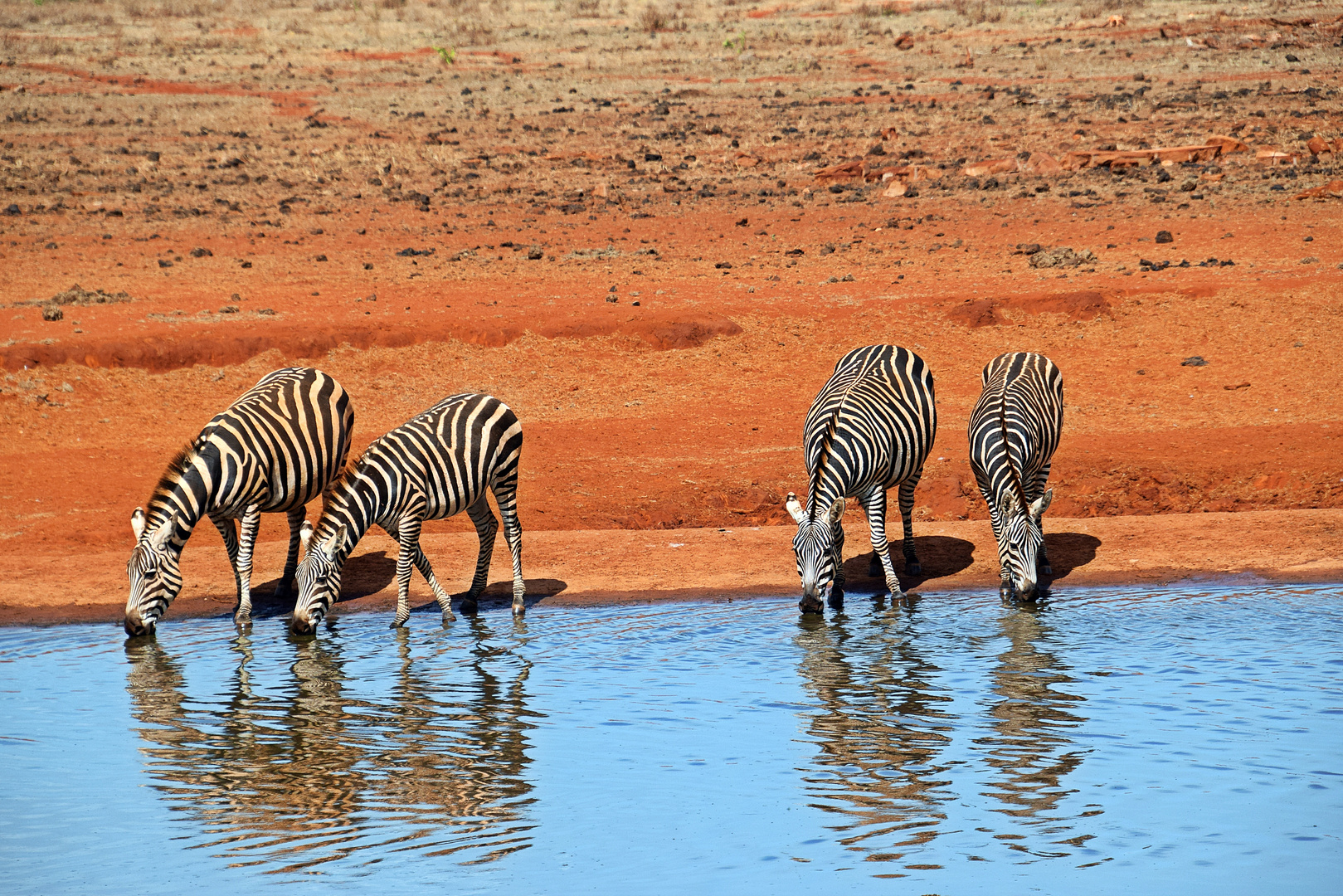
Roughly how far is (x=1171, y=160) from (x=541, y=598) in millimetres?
24348

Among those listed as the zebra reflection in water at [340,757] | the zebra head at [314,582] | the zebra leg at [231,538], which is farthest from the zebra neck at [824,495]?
the zebra leg at [231,538]

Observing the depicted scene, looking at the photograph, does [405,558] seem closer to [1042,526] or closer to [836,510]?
[836,510]

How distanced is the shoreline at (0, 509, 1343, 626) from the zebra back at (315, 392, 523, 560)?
1.28 metres

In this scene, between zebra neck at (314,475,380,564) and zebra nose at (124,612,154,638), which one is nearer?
zebra nose at (124,612,154,638)

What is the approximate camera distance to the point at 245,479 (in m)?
11.5

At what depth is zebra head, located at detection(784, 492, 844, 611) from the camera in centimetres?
1130

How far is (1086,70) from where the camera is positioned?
4150 centimetres

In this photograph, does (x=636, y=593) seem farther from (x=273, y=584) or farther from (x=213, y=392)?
(x=213, y=392)

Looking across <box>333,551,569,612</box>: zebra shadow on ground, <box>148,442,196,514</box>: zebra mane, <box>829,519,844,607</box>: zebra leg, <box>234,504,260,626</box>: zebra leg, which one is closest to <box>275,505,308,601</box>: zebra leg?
<box>333,551,569,612</box>: zebra shadow on ground

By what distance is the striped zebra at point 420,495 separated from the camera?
1098cm

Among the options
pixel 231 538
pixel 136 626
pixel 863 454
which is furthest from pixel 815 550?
pixel 136 626

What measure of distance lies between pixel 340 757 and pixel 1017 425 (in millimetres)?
6889

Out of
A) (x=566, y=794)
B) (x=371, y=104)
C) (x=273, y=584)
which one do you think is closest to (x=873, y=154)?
(x=371, y=104)

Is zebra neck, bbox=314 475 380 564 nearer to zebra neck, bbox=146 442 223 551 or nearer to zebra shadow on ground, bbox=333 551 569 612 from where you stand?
zebra neck, bbox=146 442 223 551
